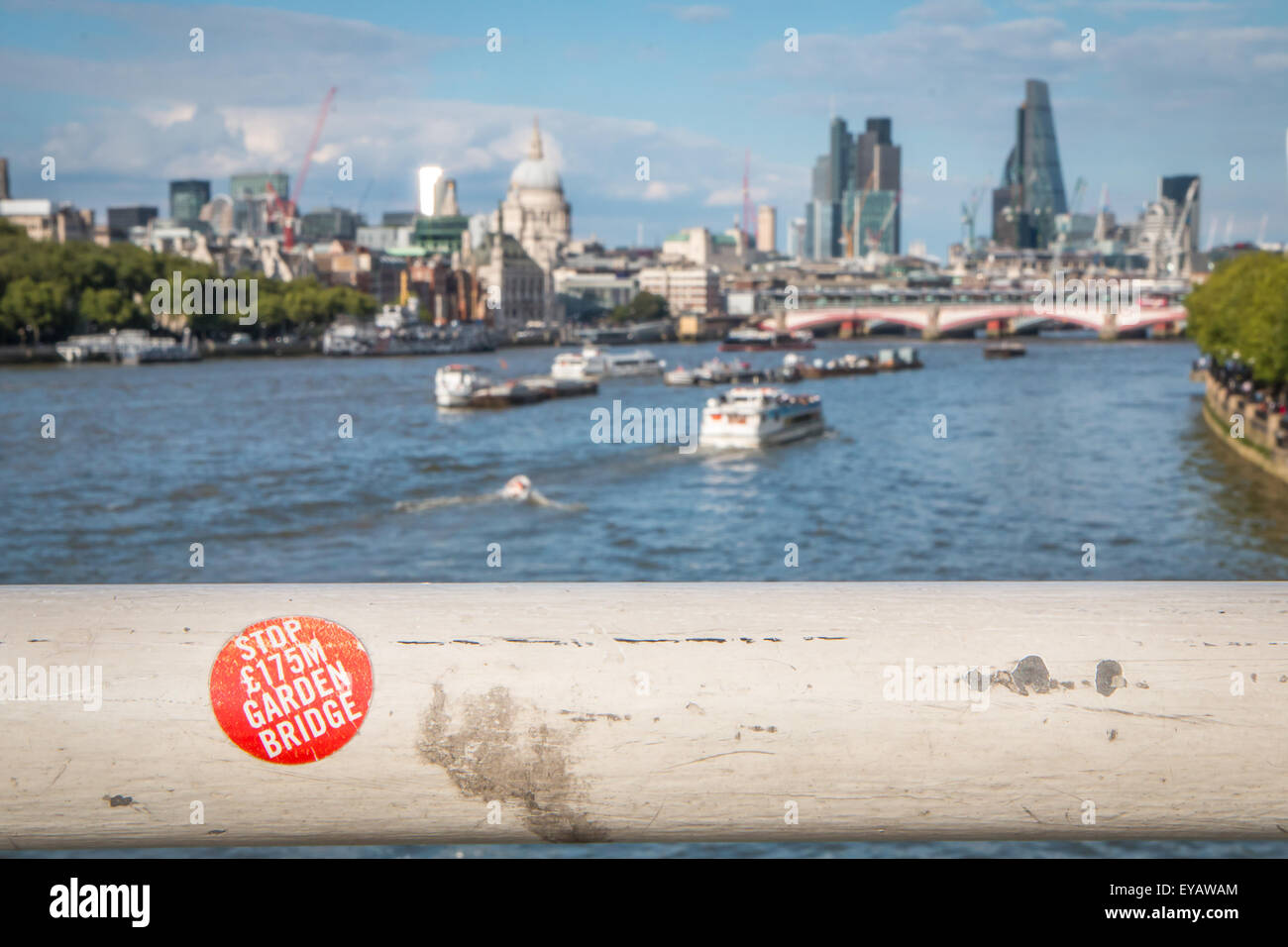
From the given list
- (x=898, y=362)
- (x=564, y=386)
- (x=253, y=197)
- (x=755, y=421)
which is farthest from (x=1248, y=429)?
(x=253, y=197)

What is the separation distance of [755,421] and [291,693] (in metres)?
23.2

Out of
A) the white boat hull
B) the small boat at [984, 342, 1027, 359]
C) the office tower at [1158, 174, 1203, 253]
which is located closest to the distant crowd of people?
the white boat hull

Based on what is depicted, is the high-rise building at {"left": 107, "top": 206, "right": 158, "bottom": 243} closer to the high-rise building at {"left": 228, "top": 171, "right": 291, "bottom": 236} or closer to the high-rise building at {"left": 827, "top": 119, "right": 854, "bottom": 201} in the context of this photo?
the high-rise building at {"left": 228, "top": 171, "right": 291, "bottom": 236}

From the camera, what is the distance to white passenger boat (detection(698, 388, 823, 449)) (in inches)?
931

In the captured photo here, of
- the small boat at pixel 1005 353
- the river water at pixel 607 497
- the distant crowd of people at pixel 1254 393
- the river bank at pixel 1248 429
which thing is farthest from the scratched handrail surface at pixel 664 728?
the small boat at pixel 1005 353

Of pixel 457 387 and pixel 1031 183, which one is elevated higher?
pixel 1031 183

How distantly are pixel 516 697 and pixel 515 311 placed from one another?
89.5m

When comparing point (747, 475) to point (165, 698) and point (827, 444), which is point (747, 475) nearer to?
point (827, 444)

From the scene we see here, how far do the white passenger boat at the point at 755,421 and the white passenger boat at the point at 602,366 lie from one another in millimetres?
12377

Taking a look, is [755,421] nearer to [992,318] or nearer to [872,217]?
[992,318]

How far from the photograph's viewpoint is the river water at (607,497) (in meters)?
12.2

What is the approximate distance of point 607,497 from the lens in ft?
55.0

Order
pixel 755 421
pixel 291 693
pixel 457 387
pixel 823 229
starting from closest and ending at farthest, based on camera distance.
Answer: pixel 291 693
pixel 755 421
pixel 457 387
pixel 823 229
